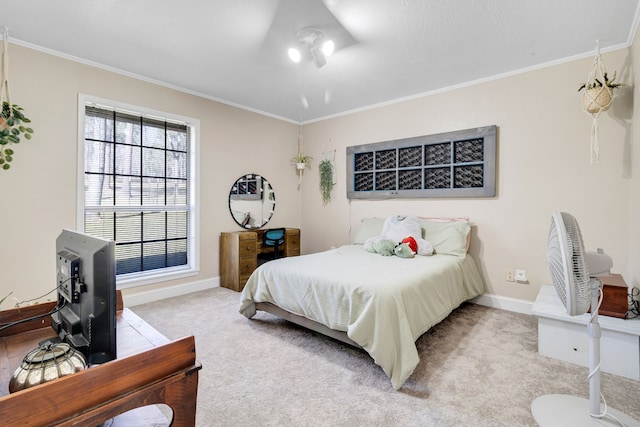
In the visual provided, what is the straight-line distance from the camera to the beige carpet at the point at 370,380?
5.50 feet

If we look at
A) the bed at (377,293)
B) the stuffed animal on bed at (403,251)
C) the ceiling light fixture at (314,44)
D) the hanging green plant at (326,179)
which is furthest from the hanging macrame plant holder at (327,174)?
the ceiling light fixture at (314,44)

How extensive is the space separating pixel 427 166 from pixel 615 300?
2.19 metres

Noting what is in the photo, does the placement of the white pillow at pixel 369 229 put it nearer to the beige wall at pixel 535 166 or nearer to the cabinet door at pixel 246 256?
the beige wall at pixel 535 166

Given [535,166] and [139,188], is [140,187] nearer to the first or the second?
[139,188]

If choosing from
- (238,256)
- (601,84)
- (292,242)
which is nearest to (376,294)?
(238,256)

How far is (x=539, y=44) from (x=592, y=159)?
1.13 m

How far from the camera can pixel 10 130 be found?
2.63 metres

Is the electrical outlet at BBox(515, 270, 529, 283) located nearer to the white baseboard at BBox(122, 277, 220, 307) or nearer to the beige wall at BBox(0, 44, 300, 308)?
the white baseboard at BBox(122, 277, 220, 307)

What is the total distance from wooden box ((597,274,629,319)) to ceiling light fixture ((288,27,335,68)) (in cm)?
272

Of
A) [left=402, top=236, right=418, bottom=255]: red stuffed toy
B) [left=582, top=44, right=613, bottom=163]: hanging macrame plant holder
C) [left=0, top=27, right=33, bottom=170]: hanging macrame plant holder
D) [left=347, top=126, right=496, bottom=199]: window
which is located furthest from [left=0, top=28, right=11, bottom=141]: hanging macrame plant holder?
[left=582, top=44, right=613, bottom=163]: hanging macrame plant holder

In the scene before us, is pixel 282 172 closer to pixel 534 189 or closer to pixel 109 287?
pixel 534 189

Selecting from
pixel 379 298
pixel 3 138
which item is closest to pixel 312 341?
pixel 379 298

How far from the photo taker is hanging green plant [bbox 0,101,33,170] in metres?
2.57

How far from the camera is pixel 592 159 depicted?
9.11 feet
